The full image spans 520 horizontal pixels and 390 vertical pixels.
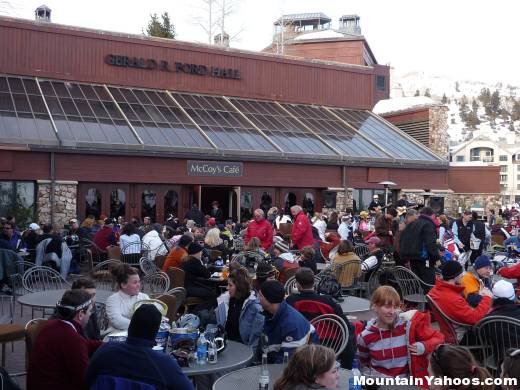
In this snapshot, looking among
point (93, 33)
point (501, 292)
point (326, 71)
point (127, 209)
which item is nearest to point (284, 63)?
point (326, 71)

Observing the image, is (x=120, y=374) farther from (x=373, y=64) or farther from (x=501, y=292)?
(x=373, y=64)

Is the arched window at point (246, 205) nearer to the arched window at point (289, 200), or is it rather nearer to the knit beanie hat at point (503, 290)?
the arched window at point (289, 200)

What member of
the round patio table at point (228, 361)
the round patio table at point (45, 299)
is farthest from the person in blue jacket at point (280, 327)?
the round patio table at point (45, 299)

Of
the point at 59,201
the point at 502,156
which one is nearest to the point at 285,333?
the point at 59,201

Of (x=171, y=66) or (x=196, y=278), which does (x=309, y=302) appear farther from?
(x=171, y=66)

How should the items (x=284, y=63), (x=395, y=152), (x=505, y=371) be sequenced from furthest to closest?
1. (x=284, y=63)
2. (x=395, y=152)
3. (x=505, y=371)

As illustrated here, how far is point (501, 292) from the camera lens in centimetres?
530

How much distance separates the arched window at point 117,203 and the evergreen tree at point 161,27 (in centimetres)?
2138

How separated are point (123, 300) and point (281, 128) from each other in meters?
19.2

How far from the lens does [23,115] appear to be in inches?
753

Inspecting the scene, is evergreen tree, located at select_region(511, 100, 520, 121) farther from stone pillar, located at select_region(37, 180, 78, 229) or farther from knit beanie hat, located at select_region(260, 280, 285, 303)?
knit beanie hat, located at select_region(260, 280, 285, 303)

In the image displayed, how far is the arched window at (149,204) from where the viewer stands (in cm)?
2066

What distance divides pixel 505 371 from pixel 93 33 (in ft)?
77.8

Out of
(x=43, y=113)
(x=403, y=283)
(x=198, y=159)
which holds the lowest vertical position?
(x=403, y=283)
